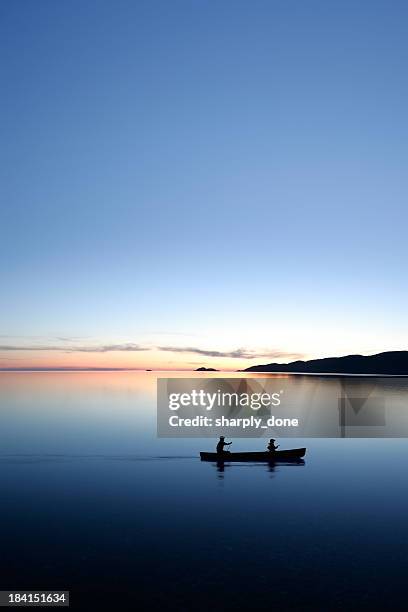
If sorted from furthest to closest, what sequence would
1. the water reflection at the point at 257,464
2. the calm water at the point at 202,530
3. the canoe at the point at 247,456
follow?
the canoe at the point at 247,456 → the water reflection at the point at 257,464 → the calm water at the point at 202,530

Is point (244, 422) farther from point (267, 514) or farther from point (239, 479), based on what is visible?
point (267, 514)

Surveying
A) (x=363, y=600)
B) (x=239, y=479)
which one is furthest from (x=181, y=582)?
(x=239, y=479)

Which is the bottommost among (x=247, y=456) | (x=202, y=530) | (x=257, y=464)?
(x=202, y=530)

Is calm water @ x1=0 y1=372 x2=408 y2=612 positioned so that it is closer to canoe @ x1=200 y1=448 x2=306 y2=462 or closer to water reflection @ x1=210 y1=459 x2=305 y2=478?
water reflection @ x1=210 y1=459 x2=305 y2=478

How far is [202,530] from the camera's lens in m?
38.0

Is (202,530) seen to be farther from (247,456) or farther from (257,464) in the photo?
(257,464)

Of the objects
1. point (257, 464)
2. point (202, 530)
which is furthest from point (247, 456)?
point (202, 530)

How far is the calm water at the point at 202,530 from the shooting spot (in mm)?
27312

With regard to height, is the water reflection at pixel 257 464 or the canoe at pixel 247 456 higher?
the canoe at pixel 247 456

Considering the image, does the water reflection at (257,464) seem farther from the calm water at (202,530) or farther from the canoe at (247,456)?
the canoe at (247,456)

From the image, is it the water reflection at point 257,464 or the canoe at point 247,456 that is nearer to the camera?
the water reflection at point 257,464

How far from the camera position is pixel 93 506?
44.9 meters

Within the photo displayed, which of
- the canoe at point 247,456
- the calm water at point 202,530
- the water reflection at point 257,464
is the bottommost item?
the calm water at point 202,530

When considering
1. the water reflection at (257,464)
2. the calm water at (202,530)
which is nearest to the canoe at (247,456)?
the water reflection at (257,464)
